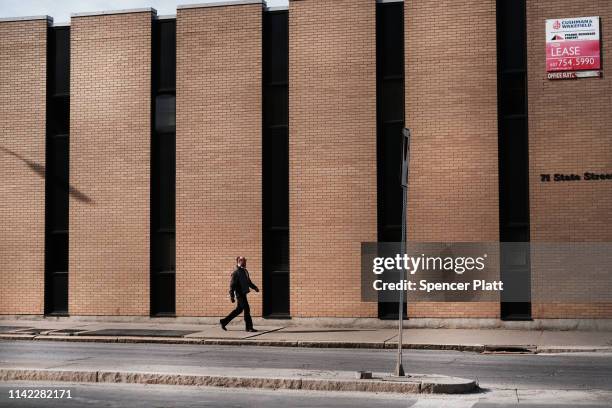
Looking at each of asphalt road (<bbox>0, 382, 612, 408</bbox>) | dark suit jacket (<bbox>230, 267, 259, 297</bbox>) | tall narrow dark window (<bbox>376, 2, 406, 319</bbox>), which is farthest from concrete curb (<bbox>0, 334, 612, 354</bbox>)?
asphalt road (<bbox>0, 382, 612, 408</bbox>)

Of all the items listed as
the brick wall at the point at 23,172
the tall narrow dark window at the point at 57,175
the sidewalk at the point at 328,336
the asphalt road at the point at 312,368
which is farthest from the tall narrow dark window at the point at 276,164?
the brick wall at the point at 23,172

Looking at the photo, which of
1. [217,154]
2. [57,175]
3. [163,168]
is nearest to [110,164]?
[163,168]

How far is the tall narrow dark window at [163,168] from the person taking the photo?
935 inches

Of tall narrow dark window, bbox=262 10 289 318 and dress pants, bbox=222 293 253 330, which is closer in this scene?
dress pants, bbox=222 293 253 330

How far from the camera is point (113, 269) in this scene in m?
23.9

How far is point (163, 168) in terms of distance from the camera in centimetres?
2391

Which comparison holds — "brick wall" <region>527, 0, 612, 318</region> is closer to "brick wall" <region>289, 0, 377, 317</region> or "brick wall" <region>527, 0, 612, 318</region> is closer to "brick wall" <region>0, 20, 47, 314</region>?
"brick wall" <region>289, 0, 377, 317</region>

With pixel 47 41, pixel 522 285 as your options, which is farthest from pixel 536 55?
pixel 47 41

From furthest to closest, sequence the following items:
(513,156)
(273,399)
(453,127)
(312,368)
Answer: (453,127) → (513,156) → (312,368) → (273,399)

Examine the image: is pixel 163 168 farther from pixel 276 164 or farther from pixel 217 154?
pixel 276 164

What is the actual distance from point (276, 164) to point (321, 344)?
19.4 feet

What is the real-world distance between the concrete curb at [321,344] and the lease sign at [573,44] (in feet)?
23.2

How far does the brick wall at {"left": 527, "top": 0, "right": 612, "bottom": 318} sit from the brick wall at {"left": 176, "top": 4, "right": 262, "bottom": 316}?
687 cm

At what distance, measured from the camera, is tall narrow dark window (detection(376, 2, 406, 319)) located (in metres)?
22.4
